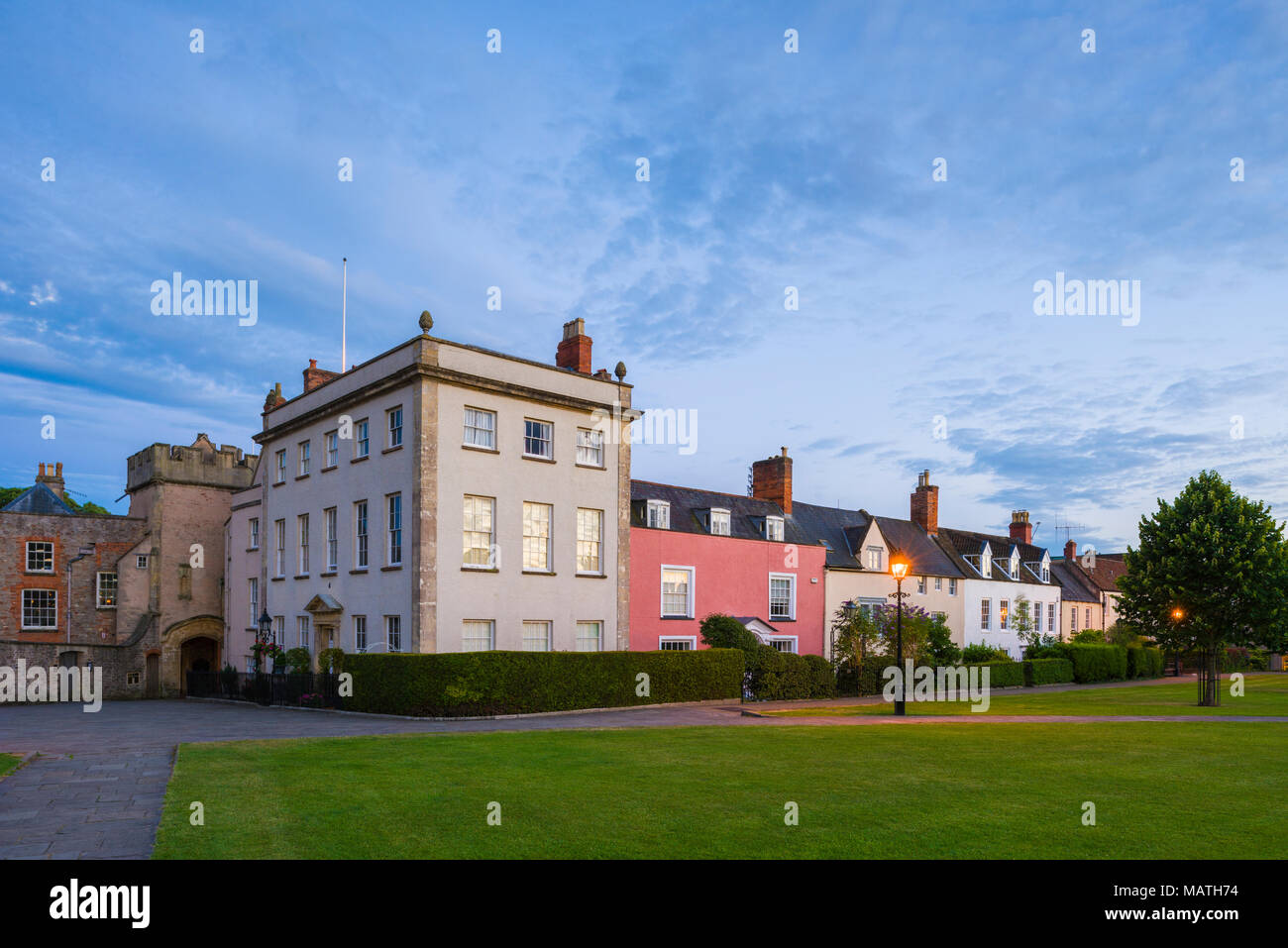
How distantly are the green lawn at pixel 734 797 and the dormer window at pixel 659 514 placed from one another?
1983 cm

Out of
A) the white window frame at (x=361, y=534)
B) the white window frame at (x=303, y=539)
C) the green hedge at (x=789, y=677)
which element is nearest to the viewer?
the white window frame at (x=361, y=534)

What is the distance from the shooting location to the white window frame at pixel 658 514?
127 feet

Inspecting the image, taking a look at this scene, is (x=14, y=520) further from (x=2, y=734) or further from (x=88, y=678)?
(x=2, y=734)

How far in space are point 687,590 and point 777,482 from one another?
991cm

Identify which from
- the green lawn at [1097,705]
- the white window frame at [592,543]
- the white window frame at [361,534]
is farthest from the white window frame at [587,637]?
the green lawn at [1097,705]

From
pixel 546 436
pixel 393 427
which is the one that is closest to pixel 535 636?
pixel 546 436

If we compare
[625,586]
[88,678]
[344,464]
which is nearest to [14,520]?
[88,678]

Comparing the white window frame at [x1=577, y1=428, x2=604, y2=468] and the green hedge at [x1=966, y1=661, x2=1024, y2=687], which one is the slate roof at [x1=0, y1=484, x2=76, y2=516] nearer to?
the white window frame at [x1=577, y1=428, x2=604, y2=468]

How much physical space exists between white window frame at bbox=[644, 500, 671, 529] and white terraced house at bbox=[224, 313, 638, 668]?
13.0 ft

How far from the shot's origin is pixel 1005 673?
151 ft

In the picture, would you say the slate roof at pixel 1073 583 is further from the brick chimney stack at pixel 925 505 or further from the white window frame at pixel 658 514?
the white window frame at pixel 658 514

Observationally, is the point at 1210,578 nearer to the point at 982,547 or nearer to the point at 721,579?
the point at 721,579

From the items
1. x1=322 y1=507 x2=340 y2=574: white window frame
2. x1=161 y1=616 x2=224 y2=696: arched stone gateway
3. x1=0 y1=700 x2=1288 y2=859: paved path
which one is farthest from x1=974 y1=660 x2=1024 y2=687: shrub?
x1=161 y1=616 x2=224 y2=696: arched stone gateway
